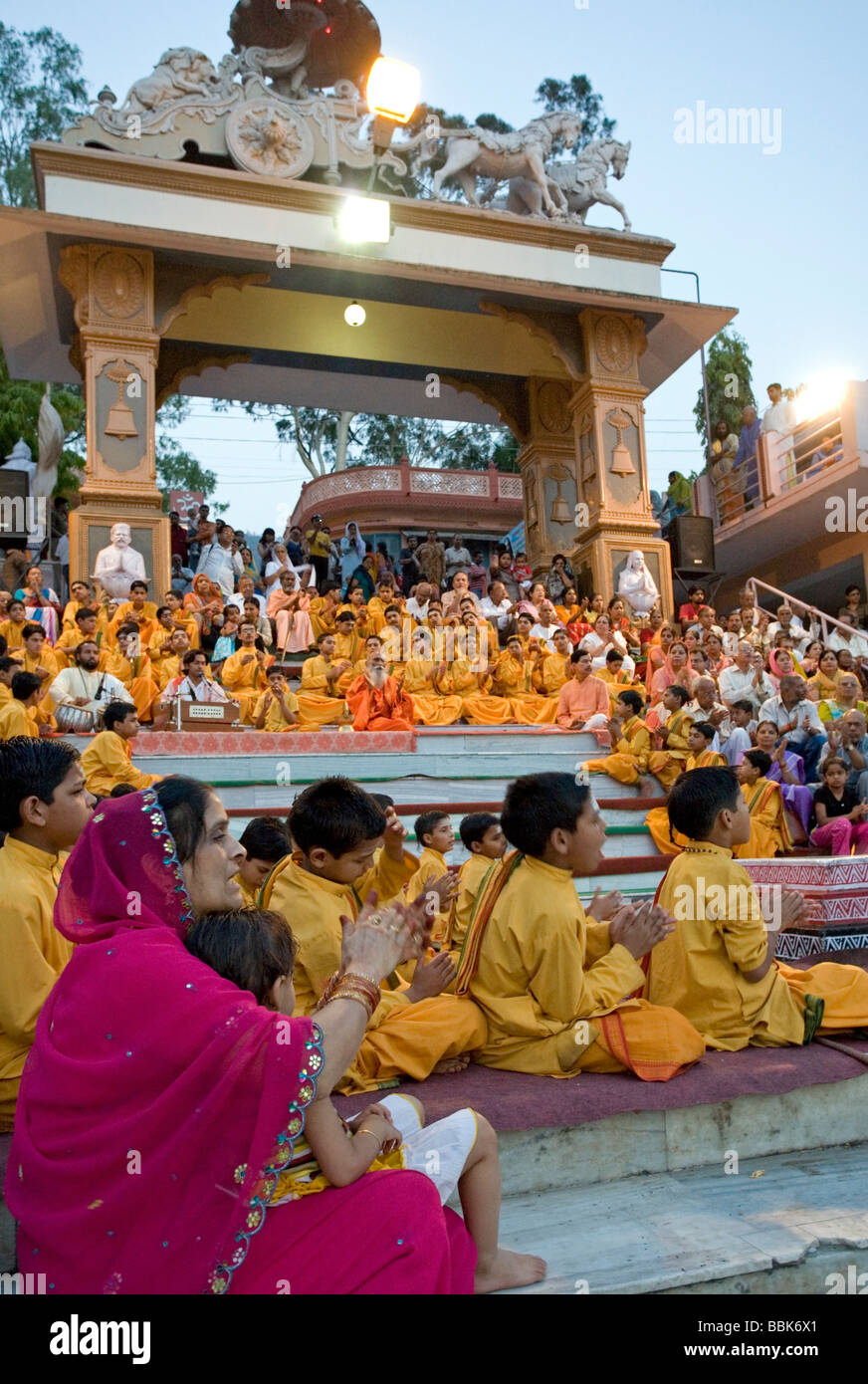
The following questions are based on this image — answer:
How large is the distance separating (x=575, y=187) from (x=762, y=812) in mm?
10083

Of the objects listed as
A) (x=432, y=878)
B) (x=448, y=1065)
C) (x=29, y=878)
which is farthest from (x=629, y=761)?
(x=29, y=878)

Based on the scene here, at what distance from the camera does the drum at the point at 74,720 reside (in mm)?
7660

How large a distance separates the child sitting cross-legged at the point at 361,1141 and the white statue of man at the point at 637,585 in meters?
10.9

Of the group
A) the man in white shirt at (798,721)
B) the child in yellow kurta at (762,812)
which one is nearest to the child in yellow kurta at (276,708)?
the child in yellow kurta at (762,812)

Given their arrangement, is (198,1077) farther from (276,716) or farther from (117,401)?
(117,401)

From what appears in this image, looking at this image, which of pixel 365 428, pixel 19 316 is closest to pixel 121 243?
pixel 19 316

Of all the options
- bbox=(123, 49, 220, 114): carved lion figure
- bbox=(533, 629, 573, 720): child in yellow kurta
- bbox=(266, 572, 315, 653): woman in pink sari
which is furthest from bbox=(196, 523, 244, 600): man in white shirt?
bbox=(123, 49, 220, 114): carved lion figure

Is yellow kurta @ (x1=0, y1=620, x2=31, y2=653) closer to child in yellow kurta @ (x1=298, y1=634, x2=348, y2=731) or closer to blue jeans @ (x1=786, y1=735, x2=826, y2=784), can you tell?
child in yellow kurta @ (x1=298, y1=634, x2=348, y2=731)

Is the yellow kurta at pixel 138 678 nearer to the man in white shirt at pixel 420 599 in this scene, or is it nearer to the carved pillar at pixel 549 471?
the man in white shirt at pixel 420 599

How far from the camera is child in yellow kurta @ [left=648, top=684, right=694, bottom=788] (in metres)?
7.58

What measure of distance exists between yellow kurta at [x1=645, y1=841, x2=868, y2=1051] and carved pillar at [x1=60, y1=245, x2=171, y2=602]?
8.89 m

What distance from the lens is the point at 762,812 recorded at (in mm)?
6953
